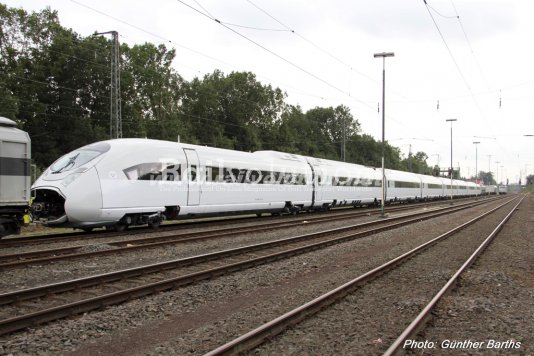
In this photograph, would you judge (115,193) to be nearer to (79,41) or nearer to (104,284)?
(104,284)

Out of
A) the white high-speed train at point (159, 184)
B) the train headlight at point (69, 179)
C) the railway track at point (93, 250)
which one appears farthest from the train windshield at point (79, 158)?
the railway track at point (93, 250)

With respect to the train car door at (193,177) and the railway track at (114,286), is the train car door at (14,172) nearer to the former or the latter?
the railway track at (114,286)

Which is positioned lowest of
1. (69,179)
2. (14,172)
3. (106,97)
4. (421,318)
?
(421,318)

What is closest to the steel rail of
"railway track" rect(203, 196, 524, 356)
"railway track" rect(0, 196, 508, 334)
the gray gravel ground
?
"railway track" rect(203, 196, 524, 356)

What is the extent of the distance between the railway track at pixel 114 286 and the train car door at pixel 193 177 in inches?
218

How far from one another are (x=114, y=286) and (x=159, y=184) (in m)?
7.98

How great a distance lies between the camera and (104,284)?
7.70 m

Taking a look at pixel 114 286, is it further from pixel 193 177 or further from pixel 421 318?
pixel 193 177

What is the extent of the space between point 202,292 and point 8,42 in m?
43.6

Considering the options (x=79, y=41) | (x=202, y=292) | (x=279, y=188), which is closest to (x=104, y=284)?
(x=202, y=292)

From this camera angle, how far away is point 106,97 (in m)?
45.2

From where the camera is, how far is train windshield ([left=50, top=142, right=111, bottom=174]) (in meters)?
13.7

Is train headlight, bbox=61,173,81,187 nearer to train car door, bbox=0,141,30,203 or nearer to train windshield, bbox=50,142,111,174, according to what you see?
train windshield, bbox=50,142,111,174

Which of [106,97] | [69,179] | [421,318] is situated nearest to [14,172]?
[69,179]
